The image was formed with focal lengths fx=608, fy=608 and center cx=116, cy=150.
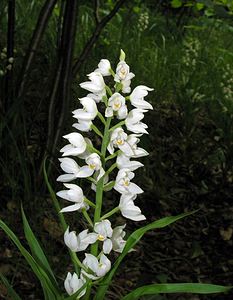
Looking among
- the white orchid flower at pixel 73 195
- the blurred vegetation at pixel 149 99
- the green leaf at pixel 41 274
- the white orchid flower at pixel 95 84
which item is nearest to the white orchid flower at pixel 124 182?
A: the white orchid flower at pixel 73 195

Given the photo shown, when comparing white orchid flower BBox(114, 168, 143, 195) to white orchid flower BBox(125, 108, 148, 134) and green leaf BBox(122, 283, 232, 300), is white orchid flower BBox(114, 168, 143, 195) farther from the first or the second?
green leaf BBox(122, 283, 232, 300)

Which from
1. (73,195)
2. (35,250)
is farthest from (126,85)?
(35,250)

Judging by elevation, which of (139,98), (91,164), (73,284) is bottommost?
(73,284)

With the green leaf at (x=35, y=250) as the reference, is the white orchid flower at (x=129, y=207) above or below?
above

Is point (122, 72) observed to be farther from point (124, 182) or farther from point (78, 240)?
point (78, 240)

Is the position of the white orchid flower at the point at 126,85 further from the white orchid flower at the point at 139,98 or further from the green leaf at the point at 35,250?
the green leaf at the point at 35,250

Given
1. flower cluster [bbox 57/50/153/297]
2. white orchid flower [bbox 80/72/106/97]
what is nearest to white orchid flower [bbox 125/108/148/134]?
flower cluster [bbox 57/50/153/297]
